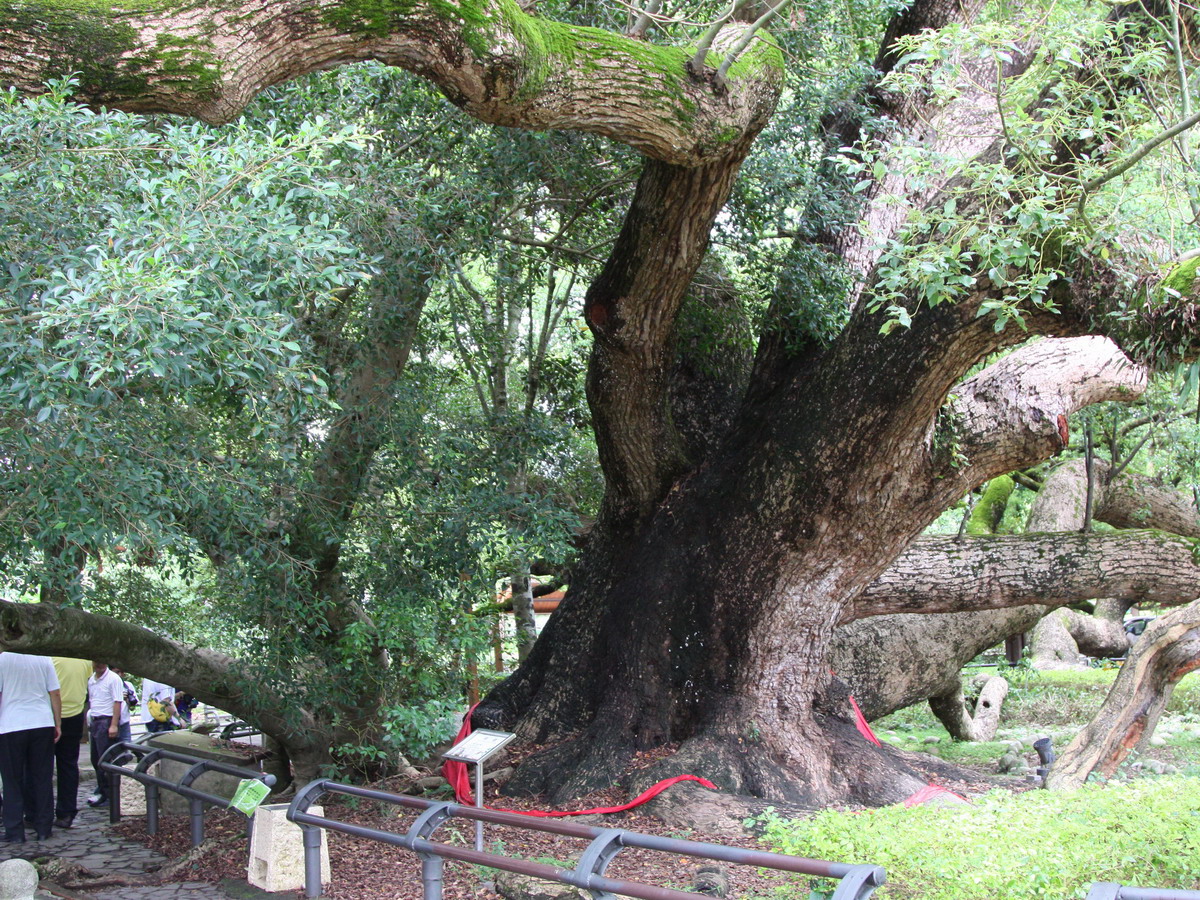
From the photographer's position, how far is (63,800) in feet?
27.2

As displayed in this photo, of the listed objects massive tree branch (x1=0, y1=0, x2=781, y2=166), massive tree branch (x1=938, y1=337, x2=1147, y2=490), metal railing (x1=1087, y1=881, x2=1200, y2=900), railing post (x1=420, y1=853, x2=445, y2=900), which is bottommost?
railing post (x1=420, y1=853, x2=445, y2=900)

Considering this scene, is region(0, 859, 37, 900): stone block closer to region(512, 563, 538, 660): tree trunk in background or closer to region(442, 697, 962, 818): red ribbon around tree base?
region(442, 697, 962, 818): red ribbon around tree base

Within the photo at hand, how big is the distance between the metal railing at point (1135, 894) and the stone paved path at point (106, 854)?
4.78 meters

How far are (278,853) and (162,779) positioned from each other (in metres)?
2.54

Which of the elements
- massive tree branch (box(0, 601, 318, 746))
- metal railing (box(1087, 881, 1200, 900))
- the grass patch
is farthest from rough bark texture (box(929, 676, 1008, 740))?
metal railing (box(1087, 881, 1200, 900))

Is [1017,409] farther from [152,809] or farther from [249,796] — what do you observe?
[152,809]

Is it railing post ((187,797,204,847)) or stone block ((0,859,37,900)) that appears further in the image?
railing post ((187,797,204,847))

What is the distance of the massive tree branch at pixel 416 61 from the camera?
365 centimetres

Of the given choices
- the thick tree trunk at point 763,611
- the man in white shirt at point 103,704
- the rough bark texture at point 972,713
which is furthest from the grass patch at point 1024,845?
the man in white shirt at point 103,704

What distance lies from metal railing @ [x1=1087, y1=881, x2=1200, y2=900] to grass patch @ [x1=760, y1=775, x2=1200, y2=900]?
104 cm

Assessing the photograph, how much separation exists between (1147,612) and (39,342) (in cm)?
3314

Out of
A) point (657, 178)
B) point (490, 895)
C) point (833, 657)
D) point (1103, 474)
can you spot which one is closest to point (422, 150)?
point (657, 178)

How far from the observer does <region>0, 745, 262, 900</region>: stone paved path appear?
19.9ft

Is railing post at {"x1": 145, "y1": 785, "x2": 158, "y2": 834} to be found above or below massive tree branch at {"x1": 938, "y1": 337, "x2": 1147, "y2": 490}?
below
